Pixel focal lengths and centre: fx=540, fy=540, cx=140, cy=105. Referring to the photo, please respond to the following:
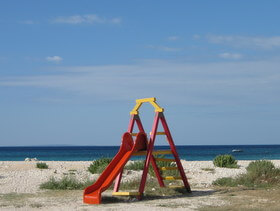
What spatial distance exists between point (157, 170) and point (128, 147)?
3.81 ft

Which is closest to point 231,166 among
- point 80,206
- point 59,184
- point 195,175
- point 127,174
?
point 195,175

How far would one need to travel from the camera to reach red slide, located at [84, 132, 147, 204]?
1303 cm

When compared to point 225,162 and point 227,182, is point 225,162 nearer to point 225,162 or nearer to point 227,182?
point 225,162

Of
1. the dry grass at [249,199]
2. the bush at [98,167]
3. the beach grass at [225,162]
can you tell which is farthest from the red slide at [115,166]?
the beach grass at [225,162]

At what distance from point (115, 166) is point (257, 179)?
5728mm

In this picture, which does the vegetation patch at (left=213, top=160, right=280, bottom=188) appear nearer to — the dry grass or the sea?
the dry grass

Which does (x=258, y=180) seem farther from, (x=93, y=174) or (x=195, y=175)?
(x=93, y=174)

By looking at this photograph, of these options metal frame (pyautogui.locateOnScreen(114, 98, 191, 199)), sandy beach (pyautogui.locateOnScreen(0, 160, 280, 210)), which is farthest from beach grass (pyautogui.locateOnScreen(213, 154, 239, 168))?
metal frame (pyautogui.locateOnScreen(114, 98, 191, 199))

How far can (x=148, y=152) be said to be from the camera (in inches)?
553

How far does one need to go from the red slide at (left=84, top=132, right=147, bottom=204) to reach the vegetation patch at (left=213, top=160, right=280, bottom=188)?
423 cm

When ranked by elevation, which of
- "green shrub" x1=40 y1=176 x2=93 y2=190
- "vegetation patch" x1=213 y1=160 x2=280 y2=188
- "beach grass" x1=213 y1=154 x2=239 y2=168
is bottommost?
"green shrub" x1=40 y1=176 x2=93 y2=190

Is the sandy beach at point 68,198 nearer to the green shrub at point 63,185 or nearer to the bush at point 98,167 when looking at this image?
the green shrub at point 63,185

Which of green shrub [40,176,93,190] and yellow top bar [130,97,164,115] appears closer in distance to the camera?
yellow top bar [130,97,164,115]

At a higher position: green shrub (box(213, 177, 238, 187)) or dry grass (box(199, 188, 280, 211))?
green shrub (box(213, 177, 238, 187))
